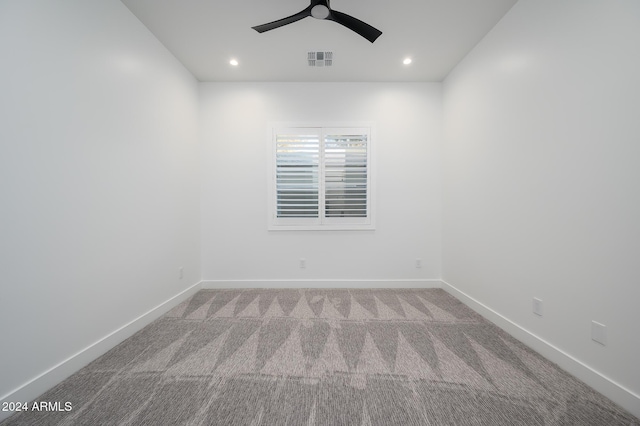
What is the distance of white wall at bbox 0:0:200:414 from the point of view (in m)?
1.29

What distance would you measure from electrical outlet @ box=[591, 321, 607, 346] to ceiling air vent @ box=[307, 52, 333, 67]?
3.27m

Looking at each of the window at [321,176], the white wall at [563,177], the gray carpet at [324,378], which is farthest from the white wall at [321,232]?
the gray carpet at [324,378]

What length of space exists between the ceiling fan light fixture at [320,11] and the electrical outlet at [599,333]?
9.38 feet

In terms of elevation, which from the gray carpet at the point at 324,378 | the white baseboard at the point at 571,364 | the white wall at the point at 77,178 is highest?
the white wall at the point at 77,178

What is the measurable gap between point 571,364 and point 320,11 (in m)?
3.14

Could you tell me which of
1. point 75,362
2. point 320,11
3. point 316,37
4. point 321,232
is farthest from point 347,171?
point 75,362

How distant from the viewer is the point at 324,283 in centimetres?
317

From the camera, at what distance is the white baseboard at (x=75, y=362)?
1282mm

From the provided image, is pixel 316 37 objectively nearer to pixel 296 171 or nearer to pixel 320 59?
pixel 320 59

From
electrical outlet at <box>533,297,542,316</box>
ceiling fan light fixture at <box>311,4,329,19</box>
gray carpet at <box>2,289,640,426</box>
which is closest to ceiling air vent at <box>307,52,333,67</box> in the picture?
ceiling fan light fixture at <box>311,4,329,19</box>

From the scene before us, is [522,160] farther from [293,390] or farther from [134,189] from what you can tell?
[134,189]

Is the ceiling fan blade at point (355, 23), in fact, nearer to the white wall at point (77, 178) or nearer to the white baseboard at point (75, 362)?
the white wall at point (77, 178)

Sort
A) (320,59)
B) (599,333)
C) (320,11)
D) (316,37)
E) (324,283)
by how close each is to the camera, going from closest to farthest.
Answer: (599,333) < (320,11) < (316,37) < (320,59) < (324,283)

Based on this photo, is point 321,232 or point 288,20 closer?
point 288,20
